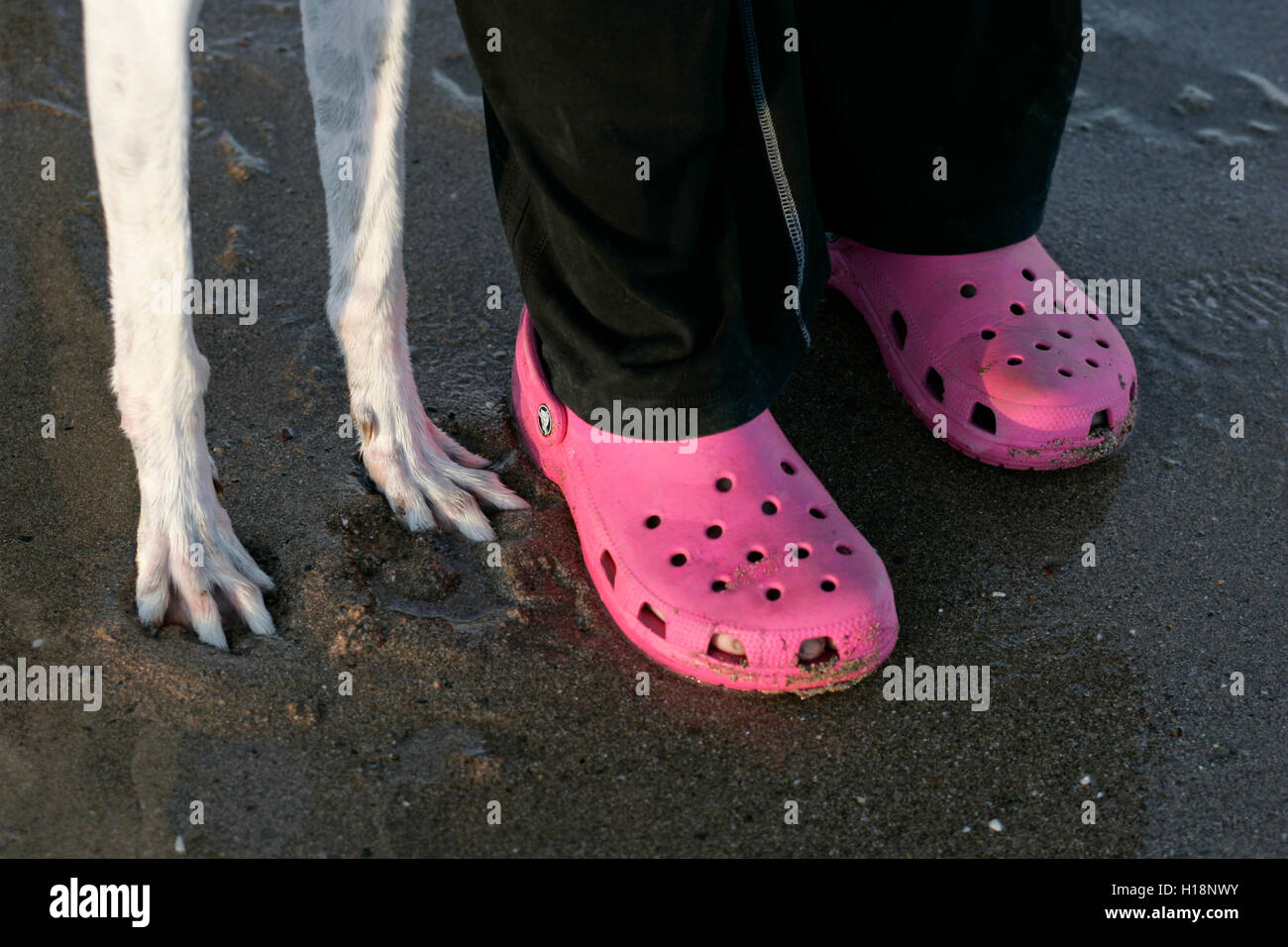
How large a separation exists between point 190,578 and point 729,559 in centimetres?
82

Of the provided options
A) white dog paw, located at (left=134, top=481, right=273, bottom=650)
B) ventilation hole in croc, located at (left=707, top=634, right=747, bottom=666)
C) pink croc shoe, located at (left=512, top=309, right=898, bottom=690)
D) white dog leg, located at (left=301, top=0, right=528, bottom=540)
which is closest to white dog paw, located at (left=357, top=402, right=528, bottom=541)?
white dog leg, located at (left=301, top=0, right=528, bottom=540)

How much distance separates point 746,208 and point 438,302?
90cm

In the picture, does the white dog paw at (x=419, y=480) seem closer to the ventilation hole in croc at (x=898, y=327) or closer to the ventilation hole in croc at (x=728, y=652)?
the ventilation hole in croc at (x=728, y=652)

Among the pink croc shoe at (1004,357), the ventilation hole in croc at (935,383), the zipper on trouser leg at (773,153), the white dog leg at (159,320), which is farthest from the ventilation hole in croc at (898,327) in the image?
the white dog leg at (159,320)

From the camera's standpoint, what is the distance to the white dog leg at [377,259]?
1777mm

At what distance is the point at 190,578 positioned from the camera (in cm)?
183

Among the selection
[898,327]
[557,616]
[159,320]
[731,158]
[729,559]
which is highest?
[731,158]

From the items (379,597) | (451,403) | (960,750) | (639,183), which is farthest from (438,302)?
(960,750)

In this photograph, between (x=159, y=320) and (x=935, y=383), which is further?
(x=935, y=383)

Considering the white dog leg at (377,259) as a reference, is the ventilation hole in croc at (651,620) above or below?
below

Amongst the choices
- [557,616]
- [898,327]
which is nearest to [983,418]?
[898,327]

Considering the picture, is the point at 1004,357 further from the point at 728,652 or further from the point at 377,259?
the point at 377,259

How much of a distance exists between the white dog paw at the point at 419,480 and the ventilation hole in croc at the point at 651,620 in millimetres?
319
